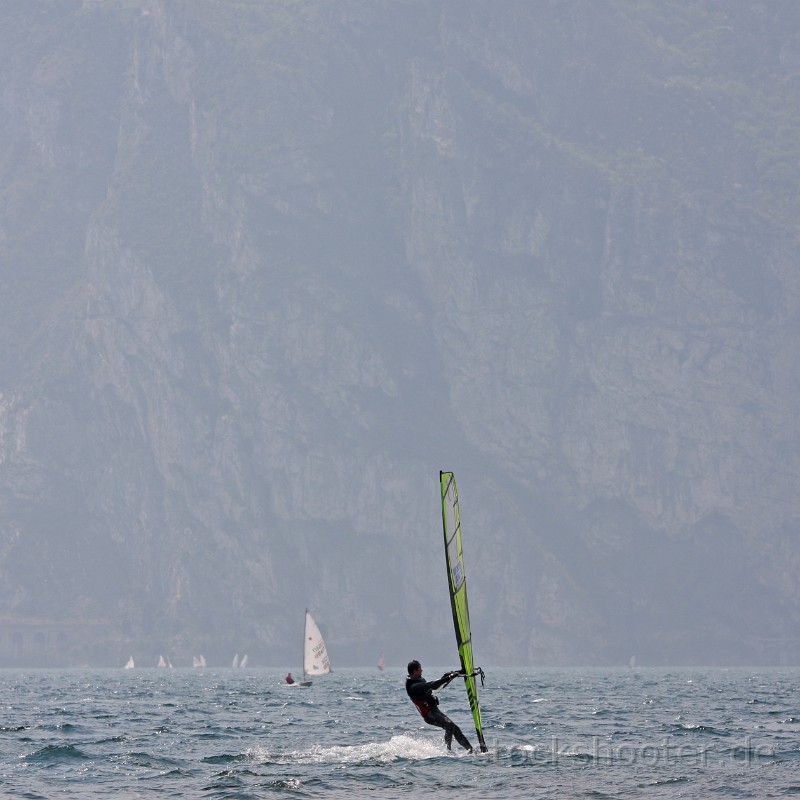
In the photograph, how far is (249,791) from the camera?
2750 centimetres

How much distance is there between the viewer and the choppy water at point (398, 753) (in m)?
27.7

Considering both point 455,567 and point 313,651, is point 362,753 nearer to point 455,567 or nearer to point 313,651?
point 455,567

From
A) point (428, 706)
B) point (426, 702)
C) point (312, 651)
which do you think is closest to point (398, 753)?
point (428, 706)

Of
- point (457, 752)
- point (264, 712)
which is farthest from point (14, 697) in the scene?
point (457, 752)

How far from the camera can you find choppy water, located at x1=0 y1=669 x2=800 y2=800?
27.7 metres

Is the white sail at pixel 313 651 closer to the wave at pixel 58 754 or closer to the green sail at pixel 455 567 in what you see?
the wave at pixel 58 754

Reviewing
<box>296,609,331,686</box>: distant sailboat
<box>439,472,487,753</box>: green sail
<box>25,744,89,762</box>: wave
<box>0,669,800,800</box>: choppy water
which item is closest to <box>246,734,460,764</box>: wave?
<box>0,669,800,800</box>: choppy water

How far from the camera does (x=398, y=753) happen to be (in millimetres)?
34531

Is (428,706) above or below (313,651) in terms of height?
below

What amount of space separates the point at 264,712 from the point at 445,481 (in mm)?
31183

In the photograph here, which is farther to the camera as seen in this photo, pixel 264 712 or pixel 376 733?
pixel 264 712

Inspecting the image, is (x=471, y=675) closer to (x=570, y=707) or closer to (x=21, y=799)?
(x=21, y=799)

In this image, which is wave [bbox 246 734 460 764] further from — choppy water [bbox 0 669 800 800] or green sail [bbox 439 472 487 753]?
green sail [bbox 439 472 487 753]

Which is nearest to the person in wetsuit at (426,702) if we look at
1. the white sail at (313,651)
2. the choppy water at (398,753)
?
the choppy water at (398,753)
